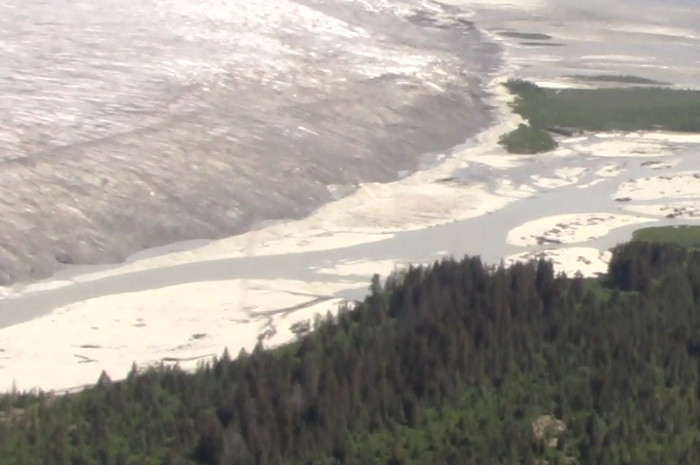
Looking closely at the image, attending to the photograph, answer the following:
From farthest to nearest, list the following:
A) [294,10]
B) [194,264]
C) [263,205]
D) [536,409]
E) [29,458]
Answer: [294,10] < [263,205] < [194,264] < [536,409] < [29,458]

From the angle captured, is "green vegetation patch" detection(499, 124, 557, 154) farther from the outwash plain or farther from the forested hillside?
the forested hillside

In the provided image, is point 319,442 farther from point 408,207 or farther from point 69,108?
point 69,108

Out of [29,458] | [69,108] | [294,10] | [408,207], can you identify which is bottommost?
[29,458]

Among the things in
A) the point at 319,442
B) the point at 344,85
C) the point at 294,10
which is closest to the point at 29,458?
the point at 319,442

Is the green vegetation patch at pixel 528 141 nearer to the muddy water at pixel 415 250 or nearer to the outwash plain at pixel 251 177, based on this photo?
the outwash plain at pixel 251 177

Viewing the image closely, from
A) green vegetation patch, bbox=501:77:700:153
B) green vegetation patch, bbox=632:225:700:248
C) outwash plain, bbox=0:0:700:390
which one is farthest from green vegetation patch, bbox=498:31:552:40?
green vegetation patch, bbox=632:225:700:248

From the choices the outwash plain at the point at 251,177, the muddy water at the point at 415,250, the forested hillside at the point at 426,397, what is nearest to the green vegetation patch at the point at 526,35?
the outwash plain at the point at 251,177

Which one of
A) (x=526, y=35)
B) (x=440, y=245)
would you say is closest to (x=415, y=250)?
(x=440, y=245)
